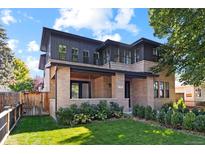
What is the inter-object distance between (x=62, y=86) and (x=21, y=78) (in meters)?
19.9

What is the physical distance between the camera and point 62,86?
10.2 m

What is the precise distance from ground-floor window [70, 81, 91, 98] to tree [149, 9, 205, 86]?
5093 millimetres

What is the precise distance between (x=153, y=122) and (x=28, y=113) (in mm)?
7970

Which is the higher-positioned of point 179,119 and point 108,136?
point 179,119

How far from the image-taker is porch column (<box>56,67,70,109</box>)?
32.9 feet

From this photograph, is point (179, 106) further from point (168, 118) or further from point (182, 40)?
point (168, 118)

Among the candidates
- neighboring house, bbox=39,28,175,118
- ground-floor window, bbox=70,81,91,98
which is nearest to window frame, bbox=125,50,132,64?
neighboring house, bbox=39,28,175,118

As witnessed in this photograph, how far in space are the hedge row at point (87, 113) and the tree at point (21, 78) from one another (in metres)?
16.2

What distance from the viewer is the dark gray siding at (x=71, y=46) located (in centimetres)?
1405

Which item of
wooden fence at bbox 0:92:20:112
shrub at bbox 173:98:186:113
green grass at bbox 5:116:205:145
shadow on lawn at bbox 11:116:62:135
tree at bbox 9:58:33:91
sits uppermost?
tree at bbox 9:58:33:91

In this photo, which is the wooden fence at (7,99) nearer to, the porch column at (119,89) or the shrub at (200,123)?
the porch column at (119,89)

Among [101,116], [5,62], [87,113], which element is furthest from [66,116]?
[5,62]

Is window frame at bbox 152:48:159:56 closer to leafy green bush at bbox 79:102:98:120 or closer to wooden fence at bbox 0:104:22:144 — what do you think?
leafy green bush at bbox 79:102:98:120
